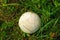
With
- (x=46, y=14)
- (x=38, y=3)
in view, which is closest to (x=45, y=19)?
(x=46, y=14)

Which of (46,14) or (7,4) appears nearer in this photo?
(46,14)

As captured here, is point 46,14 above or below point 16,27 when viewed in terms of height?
above

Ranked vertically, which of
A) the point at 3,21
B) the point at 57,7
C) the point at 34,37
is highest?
the point at 57,7

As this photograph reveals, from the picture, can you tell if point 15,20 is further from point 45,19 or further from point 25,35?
point 45,19
